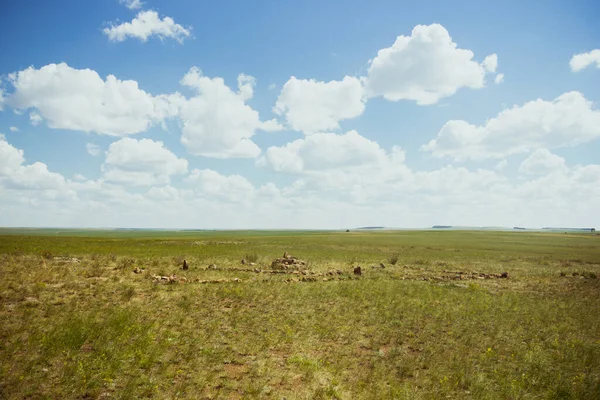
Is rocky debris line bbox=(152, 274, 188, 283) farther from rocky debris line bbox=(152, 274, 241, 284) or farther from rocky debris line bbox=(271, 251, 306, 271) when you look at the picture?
rocky debris line bbox=(271, 251, 306, 271)

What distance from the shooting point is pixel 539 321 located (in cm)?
1933

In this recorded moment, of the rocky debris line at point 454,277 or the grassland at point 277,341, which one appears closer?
the grassland at point 277,341

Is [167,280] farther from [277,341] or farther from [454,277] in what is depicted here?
[454,277]

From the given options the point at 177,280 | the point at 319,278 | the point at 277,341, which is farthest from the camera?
the point at 319,278

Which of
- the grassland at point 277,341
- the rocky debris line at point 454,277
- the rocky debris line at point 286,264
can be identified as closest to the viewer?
the grassland at point 277,341

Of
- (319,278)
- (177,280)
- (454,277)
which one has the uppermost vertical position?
(177,280)

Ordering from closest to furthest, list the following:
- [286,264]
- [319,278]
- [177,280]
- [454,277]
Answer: [177,280] → [319,278] → [454,277] → [286,264]

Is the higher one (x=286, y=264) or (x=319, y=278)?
(x=286, y=264)

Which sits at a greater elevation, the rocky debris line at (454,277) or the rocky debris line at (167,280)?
the rocky debris line at (167,280)

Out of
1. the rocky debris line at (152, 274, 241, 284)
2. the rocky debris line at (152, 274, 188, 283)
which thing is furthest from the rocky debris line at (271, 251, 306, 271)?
the rocky debris line at (152, 274, 188, 283)

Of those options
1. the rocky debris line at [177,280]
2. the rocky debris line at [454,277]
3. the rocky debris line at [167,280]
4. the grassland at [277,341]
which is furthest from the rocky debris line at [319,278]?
the rocky debris line at [167,280]

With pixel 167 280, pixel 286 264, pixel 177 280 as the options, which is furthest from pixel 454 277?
pixel 167 280

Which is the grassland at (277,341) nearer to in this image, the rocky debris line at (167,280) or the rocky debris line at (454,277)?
the rocky debris line at (167,280)

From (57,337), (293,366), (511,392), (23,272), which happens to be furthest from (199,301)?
(511,392)
